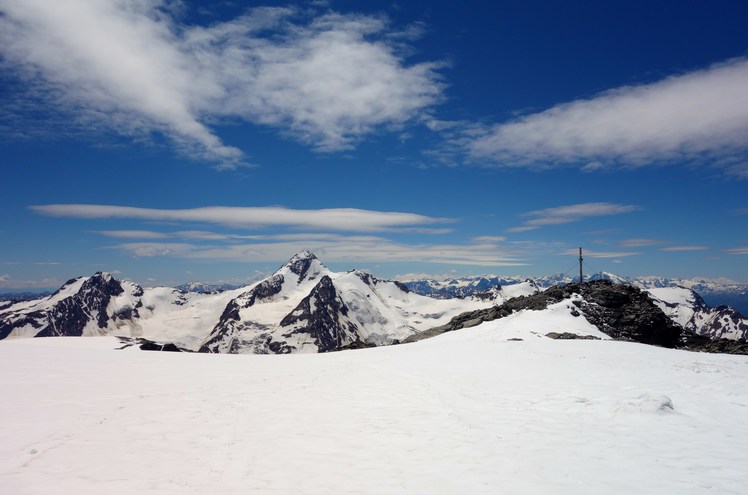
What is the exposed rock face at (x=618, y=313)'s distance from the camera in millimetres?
49844

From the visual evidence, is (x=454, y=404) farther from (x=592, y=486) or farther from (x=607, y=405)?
(x=592, y=486)

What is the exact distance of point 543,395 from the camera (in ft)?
64.9

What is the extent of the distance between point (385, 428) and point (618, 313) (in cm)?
4907

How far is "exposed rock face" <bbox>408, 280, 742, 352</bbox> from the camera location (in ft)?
164

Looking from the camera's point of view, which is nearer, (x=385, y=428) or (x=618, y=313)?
(x=385, y=428)

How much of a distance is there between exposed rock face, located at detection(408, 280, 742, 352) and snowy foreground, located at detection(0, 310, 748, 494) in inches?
904

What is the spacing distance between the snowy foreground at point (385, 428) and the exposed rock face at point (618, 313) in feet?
75.3

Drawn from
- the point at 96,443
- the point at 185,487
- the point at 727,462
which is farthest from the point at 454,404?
the point at 96,443

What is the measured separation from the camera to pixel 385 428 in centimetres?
1566

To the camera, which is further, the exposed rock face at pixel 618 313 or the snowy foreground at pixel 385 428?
the exposed rock face at pixel 618 313

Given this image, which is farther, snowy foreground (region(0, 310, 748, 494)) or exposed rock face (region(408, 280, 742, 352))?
exposed rock face (region(408, 280, 742, 352))

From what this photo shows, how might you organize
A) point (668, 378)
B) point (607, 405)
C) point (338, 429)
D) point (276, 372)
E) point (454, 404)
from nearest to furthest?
1. point (338, 429)
2. point (607, 405)
3. point (454, 404)
4. point (668, 378)
5. point (276, 372)

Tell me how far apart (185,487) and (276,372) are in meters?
18.8

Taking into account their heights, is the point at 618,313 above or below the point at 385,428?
above
